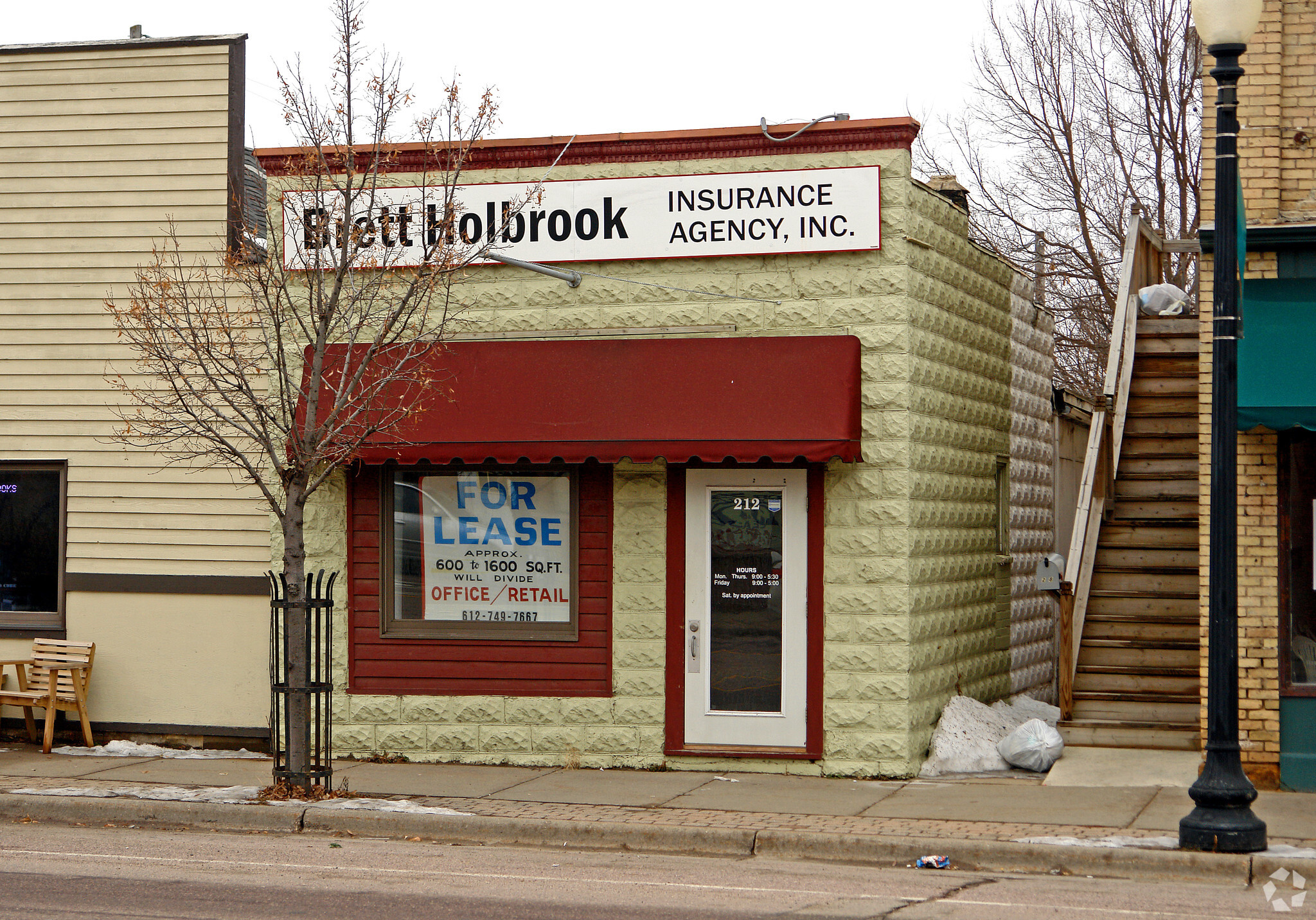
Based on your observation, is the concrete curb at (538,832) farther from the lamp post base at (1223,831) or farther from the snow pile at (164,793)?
the lamp post base at (1223,831)

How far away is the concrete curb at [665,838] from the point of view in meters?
8.73

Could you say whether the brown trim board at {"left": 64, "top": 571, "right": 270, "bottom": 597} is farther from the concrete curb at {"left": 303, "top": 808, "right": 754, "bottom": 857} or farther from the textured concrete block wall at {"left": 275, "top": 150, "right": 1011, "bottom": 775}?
the concrete curb at {"left": 303, "top": 808, "right": 754, "bottom": 857}

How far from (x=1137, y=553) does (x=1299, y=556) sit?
3053 mm

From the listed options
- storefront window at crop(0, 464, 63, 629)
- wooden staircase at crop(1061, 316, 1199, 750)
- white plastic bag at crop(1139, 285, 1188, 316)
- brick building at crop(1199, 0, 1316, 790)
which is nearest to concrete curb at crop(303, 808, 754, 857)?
brick building at crop(1199, 0, 1316, 790)

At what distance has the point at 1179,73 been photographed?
25.7 meters

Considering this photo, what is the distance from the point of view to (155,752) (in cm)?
1322

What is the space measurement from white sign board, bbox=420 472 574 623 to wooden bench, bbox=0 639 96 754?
3.36 metres

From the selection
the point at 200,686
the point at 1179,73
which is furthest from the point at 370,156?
the point at 1179,73

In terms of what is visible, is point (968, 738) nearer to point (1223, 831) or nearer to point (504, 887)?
point (1223, 831)

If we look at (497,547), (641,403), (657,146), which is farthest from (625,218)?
(497,547)

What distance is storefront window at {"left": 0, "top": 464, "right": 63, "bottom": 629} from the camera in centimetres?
1387

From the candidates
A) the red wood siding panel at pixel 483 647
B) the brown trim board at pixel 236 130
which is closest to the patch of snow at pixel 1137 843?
the red wood siding panel at pixel 483 647

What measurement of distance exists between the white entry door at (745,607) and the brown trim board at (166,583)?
13.4 ft

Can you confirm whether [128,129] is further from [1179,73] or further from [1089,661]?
[1179,73]
